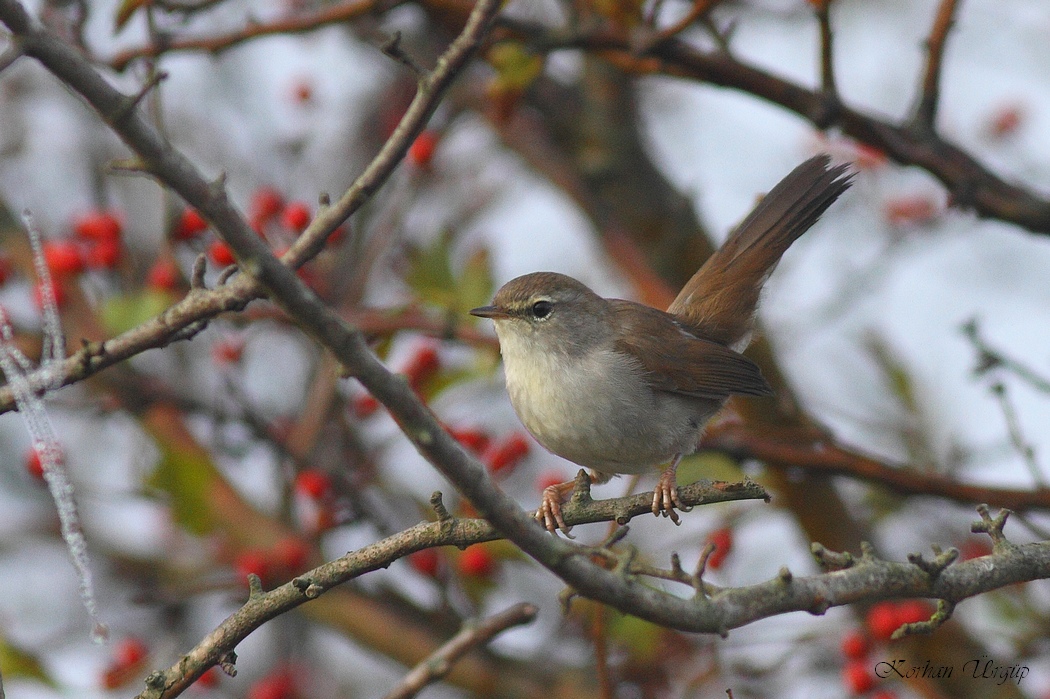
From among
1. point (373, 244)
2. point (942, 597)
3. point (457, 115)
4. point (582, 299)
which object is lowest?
point (942, 597)

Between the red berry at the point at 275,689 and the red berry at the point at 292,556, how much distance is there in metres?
0.73

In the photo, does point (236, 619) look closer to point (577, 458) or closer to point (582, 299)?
point (577, 458)

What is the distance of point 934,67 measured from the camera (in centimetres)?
364

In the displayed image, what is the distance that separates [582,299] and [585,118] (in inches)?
98.7

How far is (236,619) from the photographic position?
212cm

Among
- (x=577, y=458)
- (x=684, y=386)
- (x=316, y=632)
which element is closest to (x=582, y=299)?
(x=684, y=386)

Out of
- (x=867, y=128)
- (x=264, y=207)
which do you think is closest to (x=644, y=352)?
(x=867, y=128)

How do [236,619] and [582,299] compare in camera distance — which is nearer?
[236,619]

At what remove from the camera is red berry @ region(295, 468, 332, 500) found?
4.42 metres

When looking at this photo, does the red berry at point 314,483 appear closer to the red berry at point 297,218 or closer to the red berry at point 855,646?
the red berry at point 297,218

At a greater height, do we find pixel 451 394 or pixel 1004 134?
pixel 451 394

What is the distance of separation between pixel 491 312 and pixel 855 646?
7.01 ft

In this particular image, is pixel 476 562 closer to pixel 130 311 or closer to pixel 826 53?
pixel 130 311

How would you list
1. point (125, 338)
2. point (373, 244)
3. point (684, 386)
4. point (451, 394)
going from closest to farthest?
point (125, 338), point (684, 386), point (451, 394), point (373, 244)
